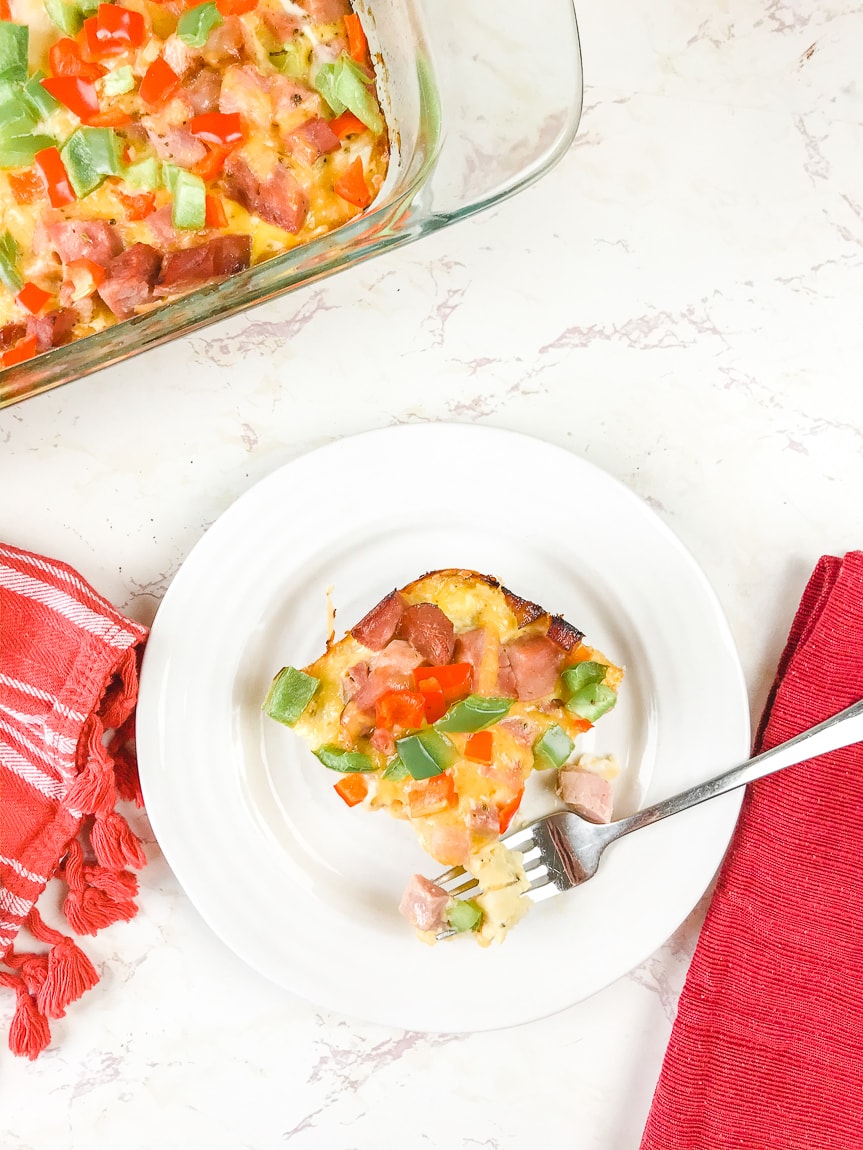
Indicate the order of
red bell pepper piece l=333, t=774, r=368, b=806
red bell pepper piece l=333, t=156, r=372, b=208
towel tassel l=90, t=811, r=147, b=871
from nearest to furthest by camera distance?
red bell pepper piece l=333, t=156, r=372, b=208
red bell pepper piece l=333, t=774, r=368, b=806
towel tassel l=90, t=811, r=147, b=871

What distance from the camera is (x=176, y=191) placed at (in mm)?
1679

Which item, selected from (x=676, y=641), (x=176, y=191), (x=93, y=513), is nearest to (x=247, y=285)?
(x=176, y=191)

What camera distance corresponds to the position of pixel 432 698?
5.64 ft

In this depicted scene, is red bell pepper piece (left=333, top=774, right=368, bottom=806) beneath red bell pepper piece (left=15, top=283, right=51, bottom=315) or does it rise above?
beneath

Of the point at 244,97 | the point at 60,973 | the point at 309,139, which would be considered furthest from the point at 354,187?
the point at 60,973

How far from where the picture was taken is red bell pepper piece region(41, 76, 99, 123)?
168 cm

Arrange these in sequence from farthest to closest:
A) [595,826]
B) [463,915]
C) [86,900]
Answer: [86,900] < [595,826] < [463,915]

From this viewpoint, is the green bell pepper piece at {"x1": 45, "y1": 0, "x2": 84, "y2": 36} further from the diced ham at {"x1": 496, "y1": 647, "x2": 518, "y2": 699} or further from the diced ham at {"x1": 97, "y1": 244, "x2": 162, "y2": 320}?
the diced ham at {"x1": 496, "y1": 647, "x2": 518, "y2": 699}

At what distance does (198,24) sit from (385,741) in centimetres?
133

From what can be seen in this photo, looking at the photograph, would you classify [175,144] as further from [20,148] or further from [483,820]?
[483,820]

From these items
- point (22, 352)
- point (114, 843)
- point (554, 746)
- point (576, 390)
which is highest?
point (22, 352)

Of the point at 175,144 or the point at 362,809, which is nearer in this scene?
the point at 175,144

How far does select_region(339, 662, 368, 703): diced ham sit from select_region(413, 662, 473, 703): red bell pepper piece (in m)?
0.11

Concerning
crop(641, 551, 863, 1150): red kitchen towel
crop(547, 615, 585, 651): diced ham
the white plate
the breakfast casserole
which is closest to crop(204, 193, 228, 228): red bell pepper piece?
the breakfast casserole
